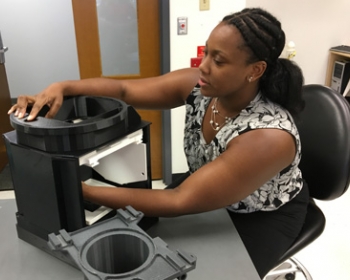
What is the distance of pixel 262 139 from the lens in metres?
0.95

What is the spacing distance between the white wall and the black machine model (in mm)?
2923

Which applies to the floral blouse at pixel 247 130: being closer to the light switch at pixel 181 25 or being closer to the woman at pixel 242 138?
the woman at pixel 242 138

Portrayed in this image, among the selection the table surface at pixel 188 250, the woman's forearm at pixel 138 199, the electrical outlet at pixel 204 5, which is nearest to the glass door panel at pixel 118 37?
the electrical outlet at pixel 204 5

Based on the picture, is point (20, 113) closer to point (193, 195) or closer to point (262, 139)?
point (193, 195)

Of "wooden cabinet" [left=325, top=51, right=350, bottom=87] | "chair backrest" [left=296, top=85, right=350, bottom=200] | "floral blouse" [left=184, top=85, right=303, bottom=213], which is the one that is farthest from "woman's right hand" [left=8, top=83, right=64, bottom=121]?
"wooden cabinet" [left=325, top=51, right=350, bottom=87]

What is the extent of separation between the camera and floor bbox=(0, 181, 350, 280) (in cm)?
178

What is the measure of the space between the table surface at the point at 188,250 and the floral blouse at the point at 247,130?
0.16m

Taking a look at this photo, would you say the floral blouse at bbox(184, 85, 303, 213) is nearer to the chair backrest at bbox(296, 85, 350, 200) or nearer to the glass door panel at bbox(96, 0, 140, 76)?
the chair backrest at bbox(296, 85, 350, 200)

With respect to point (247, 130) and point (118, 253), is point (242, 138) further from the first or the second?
point (118, 253)

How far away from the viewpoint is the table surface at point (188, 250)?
0.80m

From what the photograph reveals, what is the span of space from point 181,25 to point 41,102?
1420 millimetres

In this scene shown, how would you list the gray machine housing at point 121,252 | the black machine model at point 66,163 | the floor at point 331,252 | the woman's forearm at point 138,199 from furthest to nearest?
the floor at point 331,252 < the woman's forearm at point 138,199 < the black machine model at point 66,163 < the gray machine housing at point 121,252

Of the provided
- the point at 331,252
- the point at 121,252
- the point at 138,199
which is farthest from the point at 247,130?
→ the point at 331,252

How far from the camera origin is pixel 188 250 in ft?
2.86
